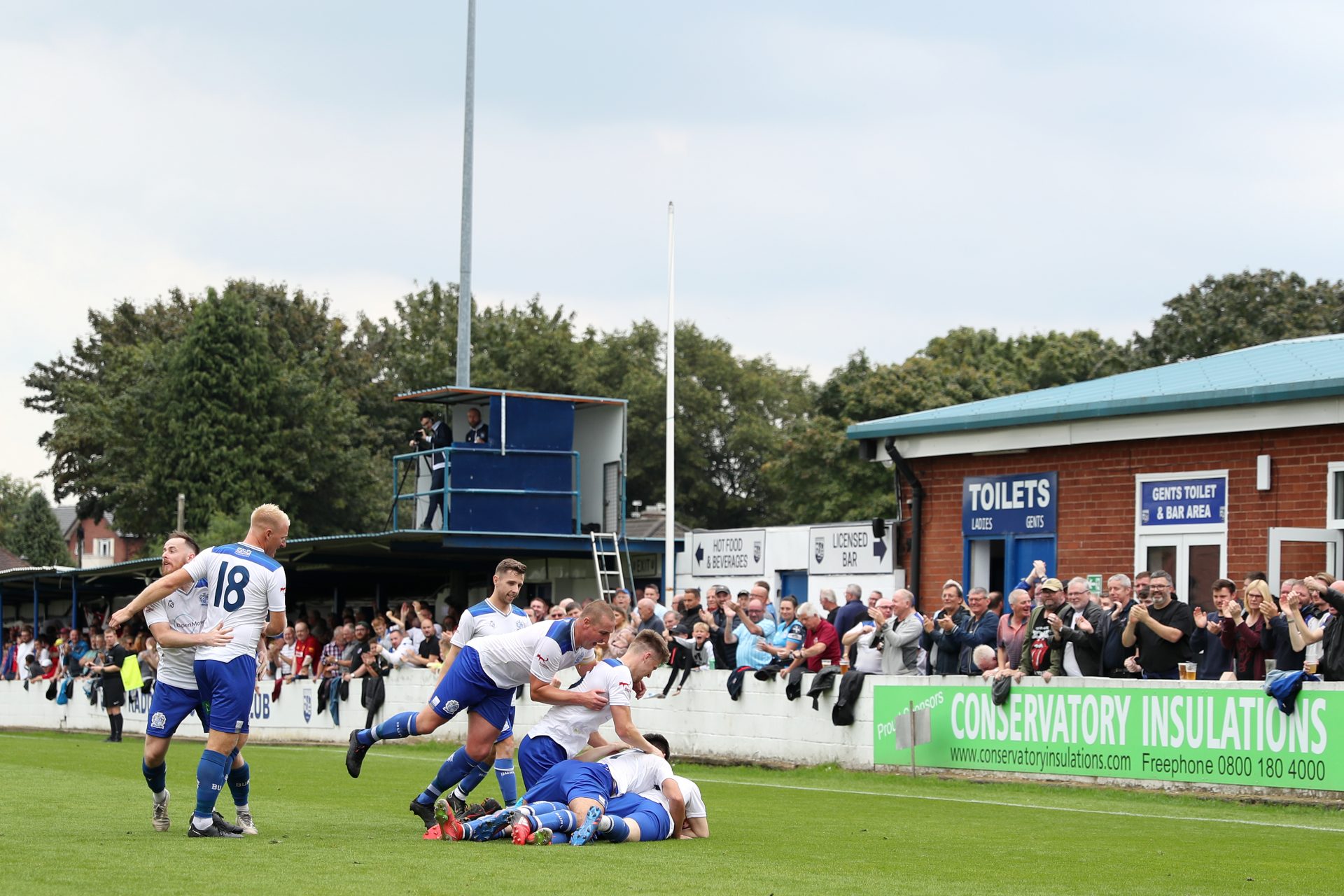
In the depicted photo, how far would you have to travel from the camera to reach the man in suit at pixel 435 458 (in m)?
31.2

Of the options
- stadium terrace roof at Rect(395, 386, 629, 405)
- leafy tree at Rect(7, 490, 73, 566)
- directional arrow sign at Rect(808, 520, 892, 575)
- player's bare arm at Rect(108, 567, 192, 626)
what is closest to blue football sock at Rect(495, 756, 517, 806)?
player's bare arm at Rect(108, 567, 192, 626)

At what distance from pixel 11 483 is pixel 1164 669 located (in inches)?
5496

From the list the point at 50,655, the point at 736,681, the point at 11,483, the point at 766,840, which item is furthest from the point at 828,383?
the point at 11,483

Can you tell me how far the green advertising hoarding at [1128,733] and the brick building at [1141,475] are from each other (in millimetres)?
4488

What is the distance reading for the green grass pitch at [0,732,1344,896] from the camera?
8.81m

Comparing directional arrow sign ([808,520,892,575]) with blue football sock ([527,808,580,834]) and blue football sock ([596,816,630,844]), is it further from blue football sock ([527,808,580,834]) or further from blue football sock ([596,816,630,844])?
blue football sock ([527,808,580,834])

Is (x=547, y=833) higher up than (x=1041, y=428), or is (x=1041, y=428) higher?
(x=1041, y=428)

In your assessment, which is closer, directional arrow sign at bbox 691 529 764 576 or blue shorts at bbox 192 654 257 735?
blue shorts at bbox 192 654 257 735

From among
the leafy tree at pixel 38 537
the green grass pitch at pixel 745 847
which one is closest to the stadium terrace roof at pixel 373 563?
the green grass pitch at pixel 745 847

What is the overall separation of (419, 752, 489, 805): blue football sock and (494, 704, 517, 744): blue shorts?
227 mm

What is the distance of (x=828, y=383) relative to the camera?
6203cm

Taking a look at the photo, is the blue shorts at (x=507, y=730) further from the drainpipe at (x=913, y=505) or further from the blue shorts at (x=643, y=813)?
the drainpipe at (x=913, y=505)

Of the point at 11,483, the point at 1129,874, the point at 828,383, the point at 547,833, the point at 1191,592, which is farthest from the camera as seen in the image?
the point at 11,483

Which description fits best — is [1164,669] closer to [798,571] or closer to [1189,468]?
[1189,468]
